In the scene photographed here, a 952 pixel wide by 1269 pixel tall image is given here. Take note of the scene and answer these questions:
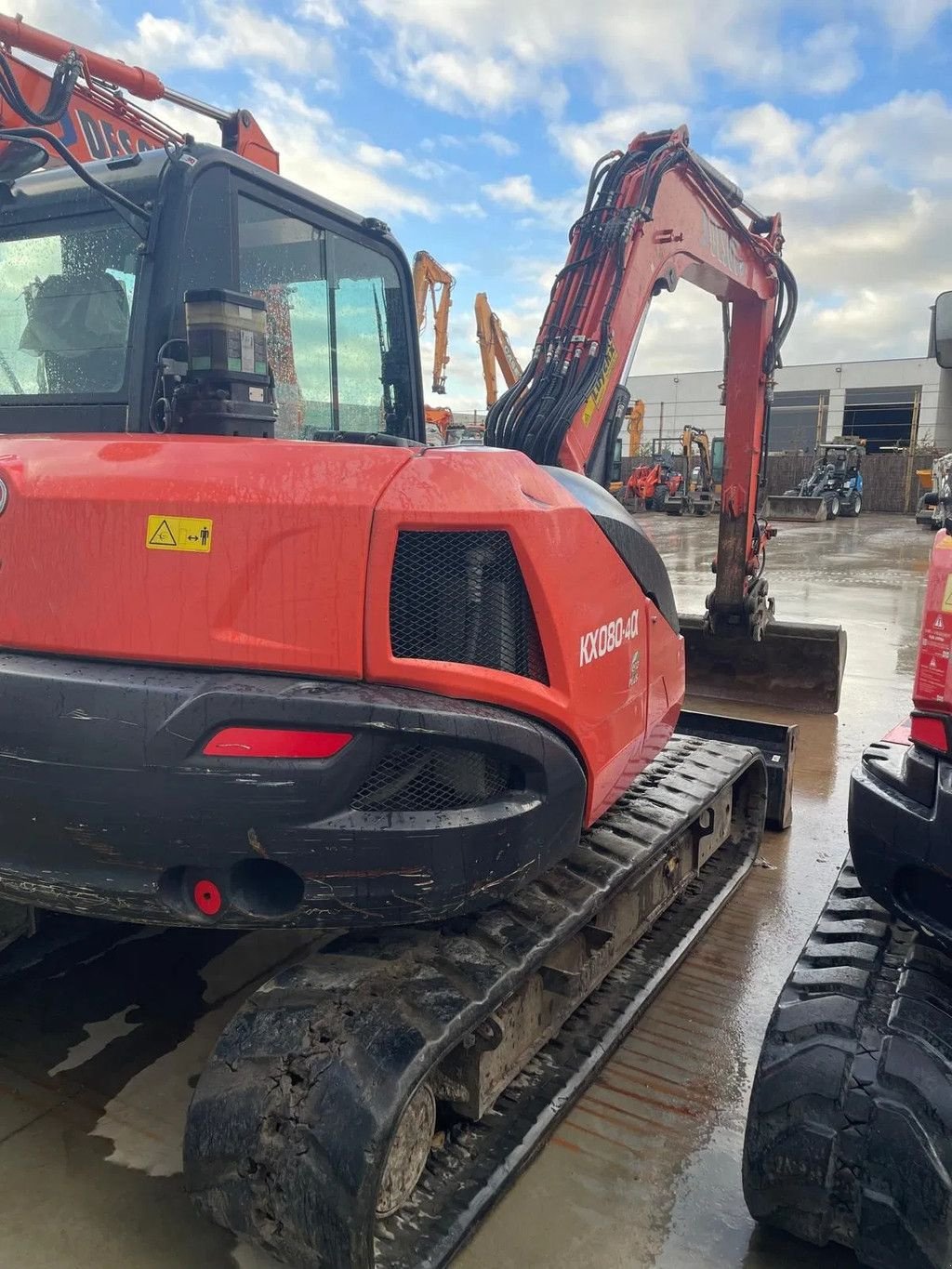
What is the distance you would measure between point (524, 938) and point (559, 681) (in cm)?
72

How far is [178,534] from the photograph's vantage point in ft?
6.79

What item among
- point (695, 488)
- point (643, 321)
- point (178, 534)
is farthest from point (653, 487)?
point (178, 534)

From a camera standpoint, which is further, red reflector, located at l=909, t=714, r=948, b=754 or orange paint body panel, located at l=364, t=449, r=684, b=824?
red reflector, located at l=909, t=714, r=948, b=754

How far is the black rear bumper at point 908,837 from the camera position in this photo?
2.30 m

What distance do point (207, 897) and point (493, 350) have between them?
87.4 feet

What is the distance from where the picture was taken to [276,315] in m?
2.79

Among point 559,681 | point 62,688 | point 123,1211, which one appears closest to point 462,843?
point 559,681

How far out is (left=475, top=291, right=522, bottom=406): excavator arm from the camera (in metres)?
27.0

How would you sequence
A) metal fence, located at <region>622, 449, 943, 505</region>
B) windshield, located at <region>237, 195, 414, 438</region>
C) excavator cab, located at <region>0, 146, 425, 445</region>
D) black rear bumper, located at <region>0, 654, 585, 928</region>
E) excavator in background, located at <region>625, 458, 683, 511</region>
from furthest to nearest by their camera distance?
metal fence, located at <region>622, 449, 943, 505</region> → excavator in background, located at <region>625, 458, 683, 511</region> → windshield, located at <region>237, 195, 414, 438</region> → excavator cab, located at <region>0, 146, 425, 445</region> → black rear bumper, located at <region>0, 654, 585, 928</region>

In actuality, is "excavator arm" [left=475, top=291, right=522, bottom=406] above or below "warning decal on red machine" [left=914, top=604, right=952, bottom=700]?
above

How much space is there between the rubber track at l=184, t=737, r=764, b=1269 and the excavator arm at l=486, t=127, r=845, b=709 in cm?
241

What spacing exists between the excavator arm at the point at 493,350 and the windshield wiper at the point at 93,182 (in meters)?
25.2

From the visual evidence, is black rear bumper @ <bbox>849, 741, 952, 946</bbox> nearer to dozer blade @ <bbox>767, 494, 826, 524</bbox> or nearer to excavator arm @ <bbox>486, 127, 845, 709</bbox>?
excavator arm @ <bbox>486, 127, 845, 709</bbox>

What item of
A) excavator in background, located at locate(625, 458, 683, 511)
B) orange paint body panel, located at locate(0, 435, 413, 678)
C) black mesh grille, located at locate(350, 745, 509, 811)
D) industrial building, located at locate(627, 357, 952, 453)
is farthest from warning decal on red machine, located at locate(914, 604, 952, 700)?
industrial building, located at locate(627, 357, 952, 453)
